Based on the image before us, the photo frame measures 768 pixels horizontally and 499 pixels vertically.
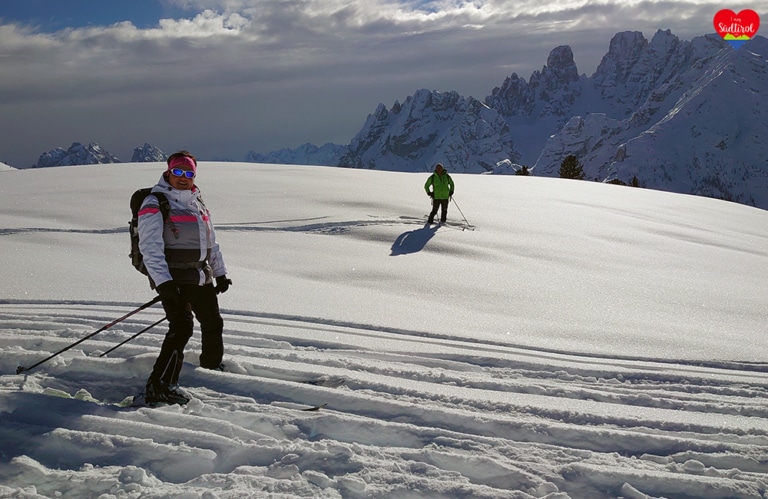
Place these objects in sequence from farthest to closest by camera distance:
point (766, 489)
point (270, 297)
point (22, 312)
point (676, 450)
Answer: point (270, 297) < point (22, 312) < point (676, 450) < point (766, 489)

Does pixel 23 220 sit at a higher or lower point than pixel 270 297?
higher

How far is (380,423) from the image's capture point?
3840 millimetres

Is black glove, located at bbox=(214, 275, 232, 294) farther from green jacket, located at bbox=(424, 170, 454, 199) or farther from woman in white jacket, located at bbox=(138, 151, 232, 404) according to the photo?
green jacket, located at bbox=(424, 170, 454, 199)

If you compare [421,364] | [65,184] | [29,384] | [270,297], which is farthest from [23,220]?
[421,364]

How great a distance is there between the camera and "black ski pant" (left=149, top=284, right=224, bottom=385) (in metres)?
4.18

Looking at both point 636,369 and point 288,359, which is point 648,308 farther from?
point 288,359

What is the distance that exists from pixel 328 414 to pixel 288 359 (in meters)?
1.34

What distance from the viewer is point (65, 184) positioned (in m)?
17.4

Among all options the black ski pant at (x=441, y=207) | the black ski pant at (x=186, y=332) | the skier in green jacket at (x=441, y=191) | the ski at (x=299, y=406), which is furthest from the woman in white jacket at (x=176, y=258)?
the skier in green jacket at (x=441, y=191)

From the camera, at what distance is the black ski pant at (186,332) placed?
4176 millimetres

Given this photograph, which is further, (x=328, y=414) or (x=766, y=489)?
(x=328, y=414)

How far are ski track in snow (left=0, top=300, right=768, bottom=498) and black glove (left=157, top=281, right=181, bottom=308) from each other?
713 mm

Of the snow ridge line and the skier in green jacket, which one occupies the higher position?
the skier in green jacket

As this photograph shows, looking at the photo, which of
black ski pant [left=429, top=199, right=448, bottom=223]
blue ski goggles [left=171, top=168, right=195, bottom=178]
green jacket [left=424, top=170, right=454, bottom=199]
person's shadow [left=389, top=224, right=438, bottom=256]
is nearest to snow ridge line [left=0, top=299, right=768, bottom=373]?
blue ski goggles [left=171, top=168, right=195, bottom=178]
